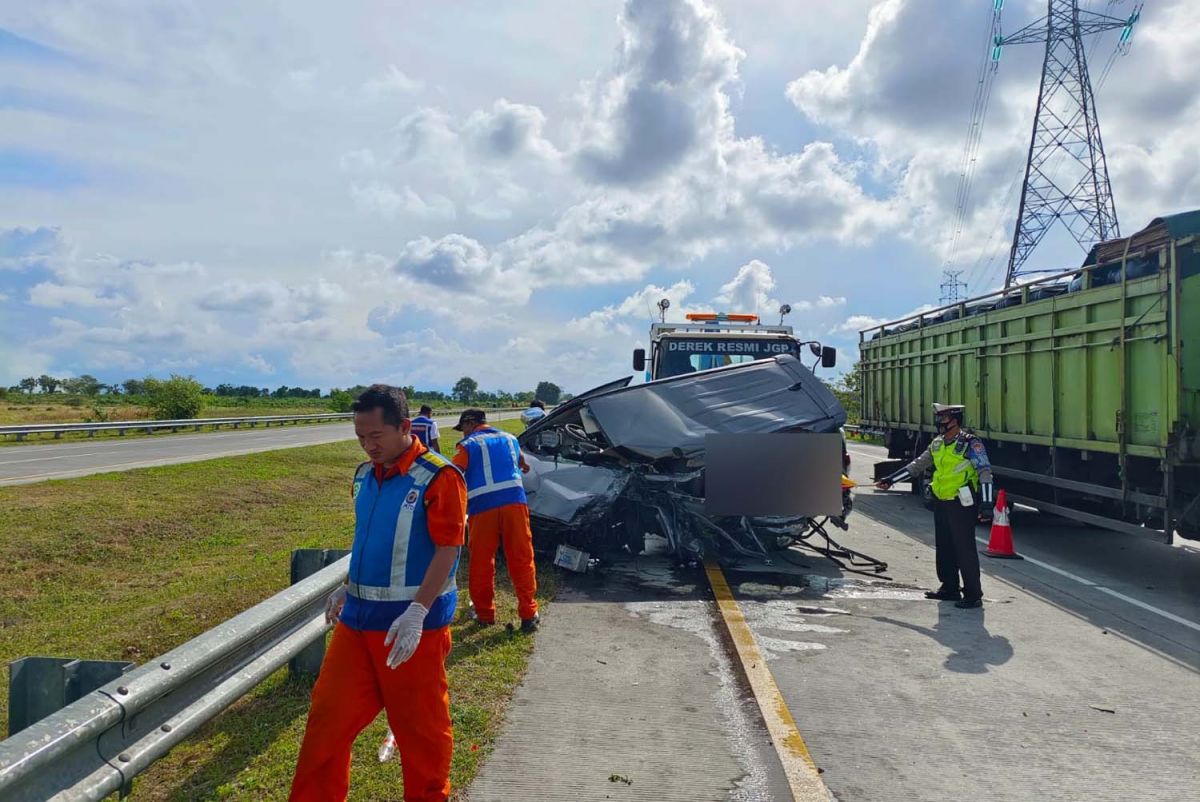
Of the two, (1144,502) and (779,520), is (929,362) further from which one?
(779,520)

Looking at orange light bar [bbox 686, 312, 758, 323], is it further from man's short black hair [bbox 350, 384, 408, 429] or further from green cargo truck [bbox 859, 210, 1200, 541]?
man's short black hair [bbox 350, 384, 408, 429]

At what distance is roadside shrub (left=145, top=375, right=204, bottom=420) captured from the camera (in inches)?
1496

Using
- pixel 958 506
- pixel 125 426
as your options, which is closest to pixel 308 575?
A: pixel 958 506

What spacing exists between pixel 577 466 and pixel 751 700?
3.63 m

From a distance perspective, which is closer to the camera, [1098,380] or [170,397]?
[1098,380]

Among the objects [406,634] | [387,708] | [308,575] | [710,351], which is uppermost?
[710,351]

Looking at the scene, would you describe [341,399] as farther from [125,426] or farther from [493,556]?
[493,556]

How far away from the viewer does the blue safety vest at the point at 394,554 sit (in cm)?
320

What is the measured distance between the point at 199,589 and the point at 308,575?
347 centimetres

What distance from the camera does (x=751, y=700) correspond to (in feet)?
15.1

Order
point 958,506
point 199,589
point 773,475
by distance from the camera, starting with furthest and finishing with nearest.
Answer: point 773,475 < point 199,589 < point 958,506

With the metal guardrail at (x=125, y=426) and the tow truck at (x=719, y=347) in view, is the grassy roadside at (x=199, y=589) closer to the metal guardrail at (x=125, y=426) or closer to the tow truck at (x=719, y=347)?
the tow truck at (x=719, y=347)

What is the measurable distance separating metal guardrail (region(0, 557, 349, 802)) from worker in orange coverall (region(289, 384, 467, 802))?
0.43m

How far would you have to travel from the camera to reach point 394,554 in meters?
3.21
